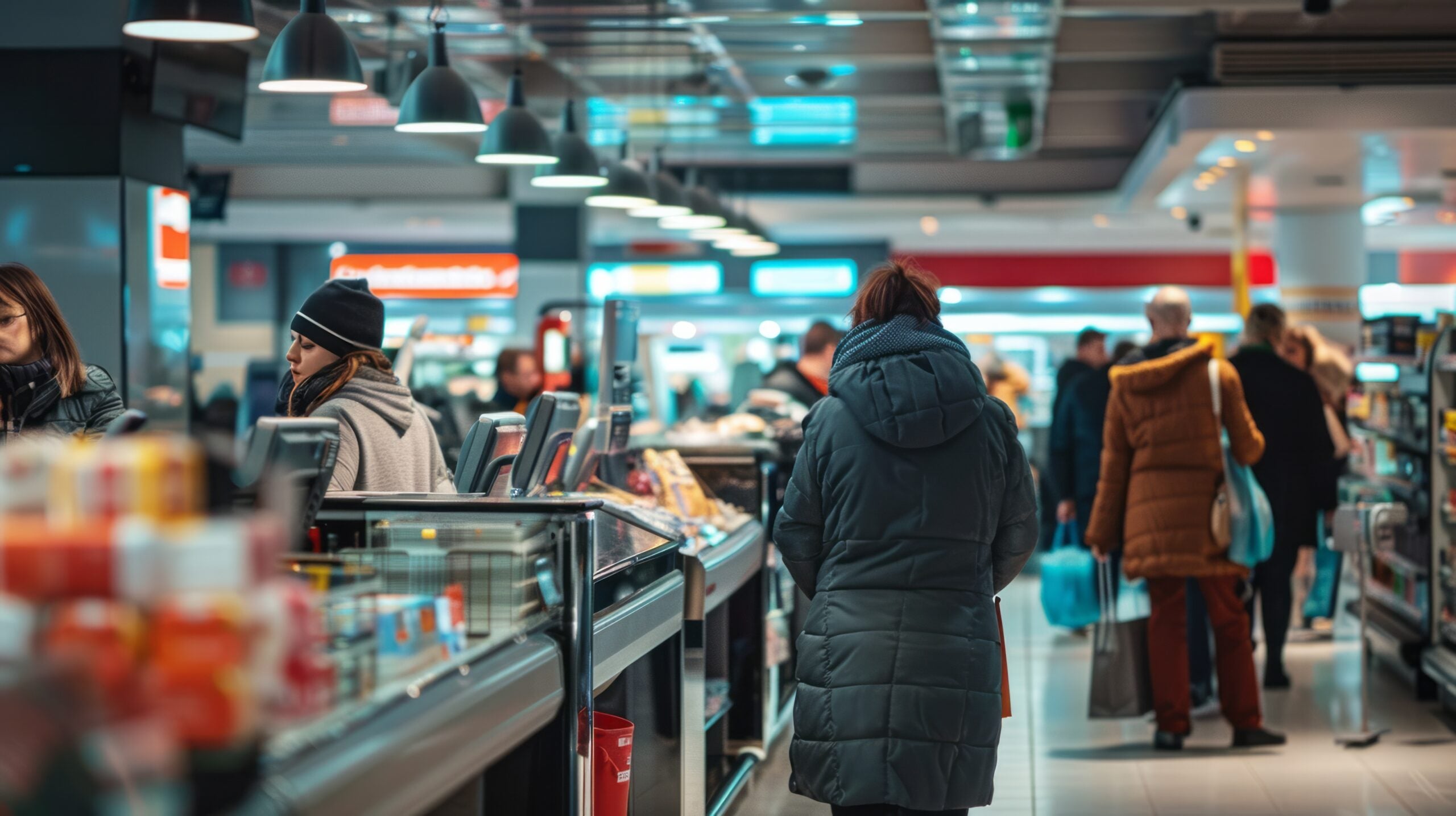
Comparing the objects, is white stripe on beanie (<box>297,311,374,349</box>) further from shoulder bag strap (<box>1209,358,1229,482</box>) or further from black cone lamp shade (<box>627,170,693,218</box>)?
black cone lamp shade (<box>627,170,693,218</box>)

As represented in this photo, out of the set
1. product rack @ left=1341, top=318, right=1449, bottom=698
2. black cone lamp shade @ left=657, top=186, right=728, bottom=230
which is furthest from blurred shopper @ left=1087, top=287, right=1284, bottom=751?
black cone lamp shade @ left=657, top=186, right=728, bottom=230

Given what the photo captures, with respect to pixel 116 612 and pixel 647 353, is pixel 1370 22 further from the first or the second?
pixel 116 612

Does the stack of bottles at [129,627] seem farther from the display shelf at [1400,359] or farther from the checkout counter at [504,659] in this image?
the display shelf at [1400,359]

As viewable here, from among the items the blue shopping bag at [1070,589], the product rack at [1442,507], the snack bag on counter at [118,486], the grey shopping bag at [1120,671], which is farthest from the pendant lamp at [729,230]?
the snack bag on counter at [118,486]

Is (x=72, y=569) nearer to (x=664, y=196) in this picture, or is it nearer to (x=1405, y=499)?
(x=664, y=196)

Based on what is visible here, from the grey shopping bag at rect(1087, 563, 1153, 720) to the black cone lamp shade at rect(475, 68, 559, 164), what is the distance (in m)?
2.82

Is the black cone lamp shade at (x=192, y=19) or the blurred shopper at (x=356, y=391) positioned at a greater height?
the black cone lamp shade at (x=192, y=19)

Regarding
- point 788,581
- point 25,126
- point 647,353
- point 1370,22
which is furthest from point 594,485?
point 647,353

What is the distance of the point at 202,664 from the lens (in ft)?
4.81

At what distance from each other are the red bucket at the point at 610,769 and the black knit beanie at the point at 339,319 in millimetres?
1148

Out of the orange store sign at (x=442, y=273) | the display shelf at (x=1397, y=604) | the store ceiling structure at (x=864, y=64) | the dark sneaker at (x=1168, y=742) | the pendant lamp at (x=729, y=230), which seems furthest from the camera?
the orange store sign at (x=442, y=273)

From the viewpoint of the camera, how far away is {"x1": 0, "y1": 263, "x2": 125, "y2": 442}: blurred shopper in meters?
3.94

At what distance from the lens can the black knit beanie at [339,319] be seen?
3912 mm

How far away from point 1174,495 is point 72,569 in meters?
4.92
